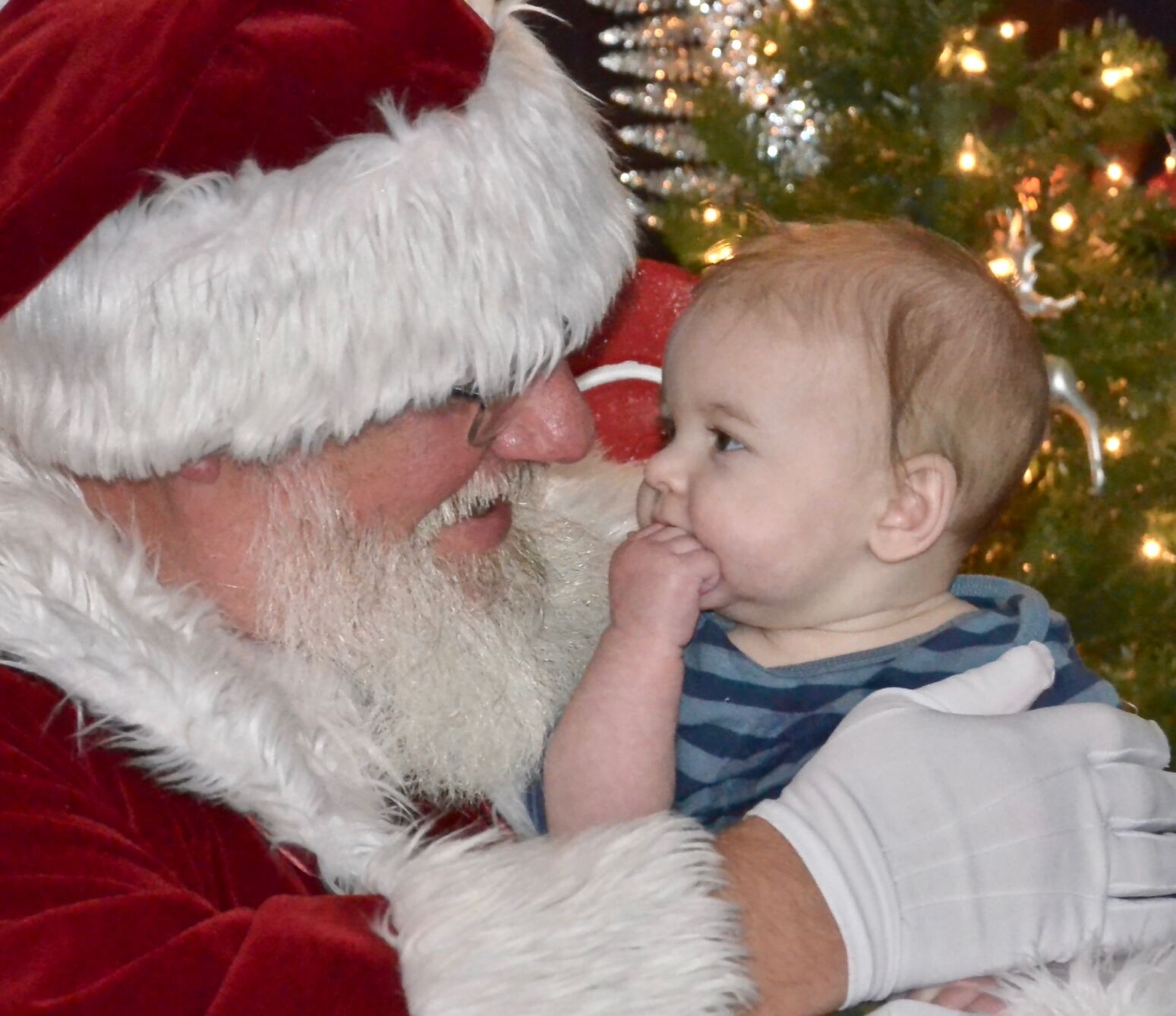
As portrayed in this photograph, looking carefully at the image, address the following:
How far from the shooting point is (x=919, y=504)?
145 centimetres

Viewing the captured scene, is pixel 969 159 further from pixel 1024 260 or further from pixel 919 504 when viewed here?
pixel 919 504

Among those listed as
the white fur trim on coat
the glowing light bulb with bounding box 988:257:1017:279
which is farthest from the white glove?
the glowing light bulb with bounding box 988:257:1017:279

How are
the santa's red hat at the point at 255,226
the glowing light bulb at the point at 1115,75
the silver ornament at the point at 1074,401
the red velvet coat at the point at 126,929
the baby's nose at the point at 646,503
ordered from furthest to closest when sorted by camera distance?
the glowing light bulb at the point at 1115,75 < the silver ornament at the point at 1074,401 < the baby's nose at the point at 646,503 < the santa's red hat at the point at 255,226 < the red velvet coat at the point at 126,929

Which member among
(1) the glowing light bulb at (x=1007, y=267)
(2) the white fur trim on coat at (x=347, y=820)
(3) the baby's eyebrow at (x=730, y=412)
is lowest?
(2) the white fur trim on coat at (x=347, y=820)

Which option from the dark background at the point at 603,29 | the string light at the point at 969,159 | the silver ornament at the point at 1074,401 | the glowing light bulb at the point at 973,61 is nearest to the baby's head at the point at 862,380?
the silver ornament at the point at 1074,401

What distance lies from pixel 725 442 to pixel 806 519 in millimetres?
122

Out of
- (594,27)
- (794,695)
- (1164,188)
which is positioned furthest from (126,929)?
(594,27)

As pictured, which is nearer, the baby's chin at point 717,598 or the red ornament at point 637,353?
the baby's chin at point 717,598

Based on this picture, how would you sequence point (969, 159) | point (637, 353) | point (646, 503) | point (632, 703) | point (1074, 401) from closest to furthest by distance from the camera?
point (632, 703) < point (646, 503) < point (637, 353) < point (1074, 401) < point (969, 159)

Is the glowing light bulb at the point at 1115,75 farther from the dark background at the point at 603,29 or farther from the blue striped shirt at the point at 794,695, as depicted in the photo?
the blue striped shirt at the point at 794,695

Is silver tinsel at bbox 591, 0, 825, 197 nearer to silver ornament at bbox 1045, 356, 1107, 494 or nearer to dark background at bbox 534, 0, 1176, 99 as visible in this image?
dark background at bbox 534, 0, 1176, 99

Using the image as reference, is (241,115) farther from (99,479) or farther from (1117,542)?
(1117,542)

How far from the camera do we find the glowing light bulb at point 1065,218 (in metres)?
2.70

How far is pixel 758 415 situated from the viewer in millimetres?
1429
